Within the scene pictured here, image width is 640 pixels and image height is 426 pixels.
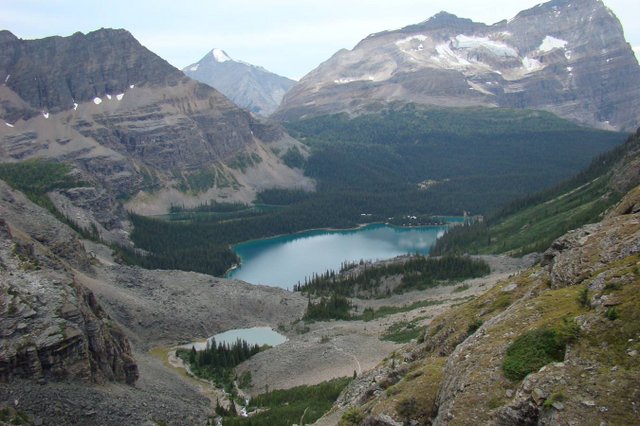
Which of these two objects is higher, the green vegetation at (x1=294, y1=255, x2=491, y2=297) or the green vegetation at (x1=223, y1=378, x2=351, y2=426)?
the green vegetation at (x1=223, y1=378, x2=351, y2=426)

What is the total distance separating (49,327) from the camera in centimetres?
5978

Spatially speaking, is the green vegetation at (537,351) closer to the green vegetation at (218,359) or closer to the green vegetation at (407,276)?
the green vegetation at (218,359)

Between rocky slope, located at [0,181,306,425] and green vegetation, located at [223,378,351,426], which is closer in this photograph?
rocky slope, located at [0,181,306,425]

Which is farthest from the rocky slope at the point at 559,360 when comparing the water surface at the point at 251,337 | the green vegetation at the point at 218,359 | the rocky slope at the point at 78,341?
the water surface at the point at 251,337

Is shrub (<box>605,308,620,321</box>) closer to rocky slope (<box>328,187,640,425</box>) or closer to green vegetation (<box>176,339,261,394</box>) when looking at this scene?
rocky slope (<box>328,187,640,425</box>)

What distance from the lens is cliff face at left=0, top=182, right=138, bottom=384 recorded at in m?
56.3

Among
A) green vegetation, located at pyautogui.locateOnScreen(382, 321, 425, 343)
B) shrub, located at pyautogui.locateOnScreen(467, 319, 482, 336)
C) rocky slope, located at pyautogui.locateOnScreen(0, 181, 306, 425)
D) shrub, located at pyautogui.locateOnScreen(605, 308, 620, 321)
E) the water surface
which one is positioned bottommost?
the water surface

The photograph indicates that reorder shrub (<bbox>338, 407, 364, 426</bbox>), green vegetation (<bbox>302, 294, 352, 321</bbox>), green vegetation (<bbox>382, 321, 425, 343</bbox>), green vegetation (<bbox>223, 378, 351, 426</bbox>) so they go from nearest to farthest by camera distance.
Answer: shrub (<bbox>338, 407, 364, 426</bbox>)
green vegetation (<bbox>223, 378, 351, 426</bbox>)
green vegetation (<bbox>382, 321, 425, 343</bbox>)
green vegetation (<bbox>302, 294, 352, 321</bbox>)

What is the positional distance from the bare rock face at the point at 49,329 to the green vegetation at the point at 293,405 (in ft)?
49.5

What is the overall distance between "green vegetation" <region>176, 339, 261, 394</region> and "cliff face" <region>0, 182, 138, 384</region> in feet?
48.1

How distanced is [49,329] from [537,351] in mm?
49885

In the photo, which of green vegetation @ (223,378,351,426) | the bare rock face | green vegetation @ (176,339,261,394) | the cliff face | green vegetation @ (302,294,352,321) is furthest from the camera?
green vegetation @ (302,294,352,321)

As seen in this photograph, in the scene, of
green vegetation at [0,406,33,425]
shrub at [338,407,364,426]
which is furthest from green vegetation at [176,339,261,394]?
shrub at [338,407,364,426]

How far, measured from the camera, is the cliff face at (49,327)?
2218 inches
